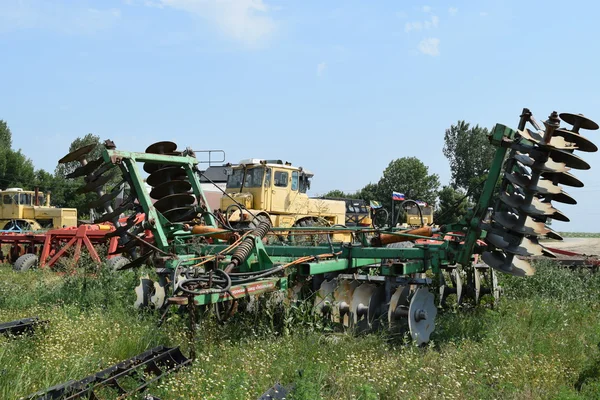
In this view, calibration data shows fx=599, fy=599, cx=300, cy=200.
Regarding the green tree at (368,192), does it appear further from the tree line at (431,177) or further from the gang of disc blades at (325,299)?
the gang of disc blades at (325,299)

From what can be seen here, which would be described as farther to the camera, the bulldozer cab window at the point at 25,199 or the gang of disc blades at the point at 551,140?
the bulldozer cab window at the point at 25,199

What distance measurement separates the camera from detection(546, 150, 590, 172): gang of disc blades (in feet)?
18.8

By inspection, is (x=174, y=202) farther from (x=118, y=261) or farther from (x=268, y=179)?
(x=268, y=179)

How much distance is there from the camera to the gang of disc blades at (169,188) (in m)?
7.55

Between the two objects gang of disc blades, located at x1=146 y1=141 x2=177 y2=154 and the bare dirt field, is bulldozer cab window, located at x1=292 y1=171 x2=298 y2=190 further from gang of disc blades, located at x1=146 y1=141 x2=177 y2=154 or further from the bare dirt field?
the bare dirt field

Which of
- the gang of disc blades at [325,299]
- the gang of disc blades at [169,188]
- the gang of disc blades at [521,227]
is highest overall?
the gang of disc blades at [169,188]

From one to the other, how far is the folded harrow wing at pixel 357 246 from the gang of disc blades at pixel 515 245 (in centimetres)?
1

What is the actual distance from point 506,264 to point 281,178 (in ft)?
32.6

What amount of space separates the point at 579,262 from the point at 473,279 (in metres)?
3.06

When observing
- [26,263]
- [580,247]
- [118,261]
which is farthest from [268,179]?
[580,247]

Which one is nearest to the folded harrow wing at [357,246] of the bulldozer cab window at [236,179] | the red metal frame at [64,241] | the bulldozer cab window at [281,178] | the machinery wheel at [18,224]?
the red metal frame at [64,241]

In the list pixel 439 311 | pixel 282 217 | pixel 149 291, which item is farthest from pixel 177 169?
pixel 282 217

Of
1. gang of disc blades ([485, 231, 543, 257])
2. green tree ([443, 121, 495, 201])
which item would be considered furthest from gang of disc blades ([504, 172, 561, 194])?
green tree ([443, 121, 495, 201])

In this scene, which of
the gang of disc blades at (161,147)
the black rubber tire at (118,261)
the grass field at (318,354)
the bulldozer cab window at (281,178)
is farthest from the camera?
the bulldozer cab window at (281,178)
